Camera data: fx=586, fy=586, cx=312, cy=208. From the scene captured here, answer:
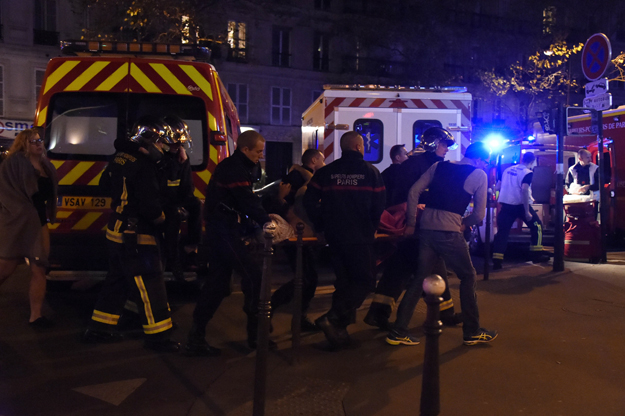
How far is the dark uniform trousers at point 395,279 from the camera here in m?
5.51

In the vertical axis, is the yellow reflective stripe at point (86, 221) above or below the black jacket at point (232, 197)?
below

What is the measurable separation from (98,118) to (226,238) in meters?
2.49

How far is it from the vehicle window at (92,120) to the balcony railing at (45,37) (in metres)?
23.8

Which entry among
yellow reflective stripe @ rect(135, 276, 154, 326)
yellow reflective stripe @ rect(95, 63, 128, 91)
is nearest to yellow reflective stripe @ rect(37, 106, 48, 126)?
yellow reflective stripe @ rect(95, 63, 128, 91)

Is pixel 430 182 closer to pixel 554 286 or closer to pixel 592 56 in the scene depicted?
pixel 554 286

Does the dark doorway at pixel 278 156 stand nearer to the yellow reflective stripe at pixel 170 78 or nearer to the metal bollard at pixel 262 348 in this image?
the yellow reflective stripe at pixel 170 78

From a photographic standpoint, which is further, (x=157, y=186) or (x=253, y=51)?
(x=253, y=51)

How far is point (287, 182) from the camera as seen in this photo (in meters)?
5.86

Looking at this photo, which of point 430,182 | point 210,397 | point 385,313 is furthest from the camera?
point 385,313

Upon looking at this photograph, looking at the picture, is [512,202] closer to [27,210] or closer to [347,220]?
[347,220]

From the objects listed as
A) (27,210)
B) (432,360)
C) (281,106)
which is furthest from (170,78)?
(281,106)

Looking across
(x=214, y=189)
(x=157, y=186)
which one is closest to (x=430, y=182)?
(x=214, y=189)

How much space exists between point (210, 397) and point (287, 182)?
8.36 feet

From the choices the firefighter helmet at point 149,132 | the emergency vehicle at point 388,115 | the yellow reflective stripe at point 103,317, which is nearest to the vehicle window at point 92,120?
the firefighter helmet at point 149,132
